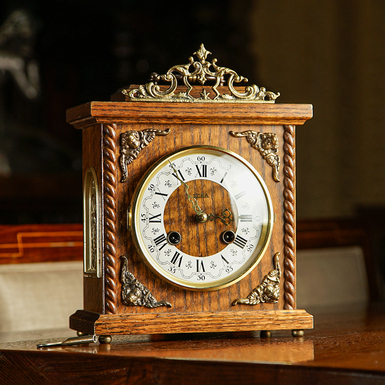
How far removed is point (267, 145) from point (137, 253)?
27 cm

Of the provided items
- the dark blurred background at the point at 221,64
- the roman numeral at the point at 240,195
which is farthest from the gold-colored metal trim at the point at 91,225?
the dark blurred background at the point at 221,64

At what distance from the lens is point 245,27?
4227 millimetres

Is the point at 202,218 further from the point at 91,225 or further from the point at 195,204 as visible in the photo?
the point at 91,225

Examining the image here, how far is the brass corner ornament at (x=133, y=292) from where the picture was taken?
98cm

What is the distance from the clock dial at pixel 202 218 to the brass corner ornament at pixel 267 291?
4 centimetres

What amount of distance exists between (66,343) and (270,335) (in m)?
0.31

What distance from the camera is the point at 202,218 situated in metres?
0.99

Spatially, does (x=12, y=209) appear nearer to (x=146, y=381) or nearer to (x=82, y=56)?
(x=82, y=56)

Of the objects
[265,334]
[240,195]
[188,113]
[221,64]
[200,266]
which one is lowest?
[265,334]

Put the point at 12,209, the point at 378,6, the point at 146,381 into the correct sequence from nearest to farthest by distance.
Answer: the point at 146,381, the point at 12,209, the point at 378,6

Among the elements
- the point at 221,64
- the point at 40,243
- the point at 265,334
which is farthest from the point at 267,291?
the point at 221,64

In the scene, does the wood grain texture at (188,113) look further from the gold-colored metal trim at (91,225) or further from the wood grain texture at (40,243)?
the wood grain texture at (40,243)

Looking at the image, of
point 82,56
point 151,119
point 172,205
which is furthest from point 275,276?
point 82,56

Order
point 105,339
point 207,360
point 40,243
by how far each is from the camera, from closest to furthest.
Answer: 1. point 207,360
2. point 105,339
3. point 40,243
